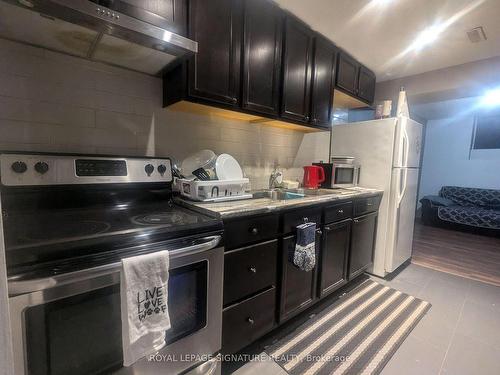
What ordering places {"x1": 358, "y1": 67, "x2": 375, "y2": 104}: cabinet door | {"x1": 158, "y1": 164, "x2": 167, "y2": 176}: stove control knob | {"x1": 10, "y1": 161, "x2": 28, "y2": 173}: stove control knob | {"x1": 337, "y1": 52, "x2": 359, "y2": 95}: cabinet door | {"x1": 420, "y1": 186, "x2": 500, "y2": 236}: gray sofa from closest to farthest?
{"x1": 10, "y1": 161, "x2": 28, "y2": 173}: stove control knob → {"x1": 158, "y1": 164, "x2": 167, "y2": 176}: stove control knob → {"x1": 337, "y1": 52, "x2": 359, "y2": 95}: cabinet door → {"x1": 358, "y1": 67, "x2": 375, "y2": 104}: cabinet door → {"x1": 420, "y1": 186, "x2": 500, "y2": 236}: gray sofa

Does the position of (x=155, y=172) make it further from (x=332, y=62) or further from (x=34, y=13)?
(x=332, y=62)

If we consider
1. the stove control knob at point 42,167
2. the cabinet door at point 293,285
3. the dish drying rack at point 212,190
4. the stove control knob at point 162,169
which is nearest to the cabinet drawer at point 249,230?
the cabinet door at point 293,285

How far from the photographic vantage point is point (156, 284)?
2.77 feet

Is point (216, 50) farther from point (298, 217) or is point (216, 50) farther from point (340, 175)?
point (340, 175)

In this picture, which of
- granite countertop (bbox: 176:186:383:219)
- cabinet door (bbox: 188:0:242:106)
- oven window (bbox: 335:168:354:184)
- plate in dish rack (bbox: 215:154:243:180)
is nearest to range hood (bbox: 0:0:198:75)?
cabinet door (bbox: 188:0:242:106)

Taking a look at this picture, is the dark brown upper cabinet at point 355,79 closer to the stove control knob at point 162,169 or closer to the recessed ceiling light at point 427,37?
the recessed ceiling light at point 427,37

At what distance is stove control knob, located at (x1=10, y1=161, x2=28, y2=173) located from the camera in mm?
1020

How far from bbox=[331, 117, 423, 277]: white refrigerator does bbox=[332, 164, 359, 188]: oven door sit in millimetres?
126

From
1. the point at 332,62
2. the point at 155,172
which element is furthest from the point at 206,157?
the point at 332,62

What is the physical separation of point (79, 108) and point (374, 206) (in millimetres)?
2500

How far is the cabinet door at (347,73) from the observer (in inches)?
90.4

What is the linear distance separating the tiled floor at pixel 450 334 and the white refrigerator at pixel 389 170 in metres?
0.32

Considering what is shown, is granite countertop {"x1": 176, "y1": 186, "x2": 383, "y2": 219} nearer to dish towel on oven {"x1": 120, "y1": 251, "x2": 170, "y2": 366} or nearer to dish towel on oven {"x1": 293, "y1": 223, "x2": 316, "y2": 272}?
dish towel on oven {"x1": 293, "y1": 223, "x2": 316, "y2": 272}

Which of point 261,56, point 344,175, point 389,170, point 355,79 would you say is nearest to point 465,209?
point 389,170
